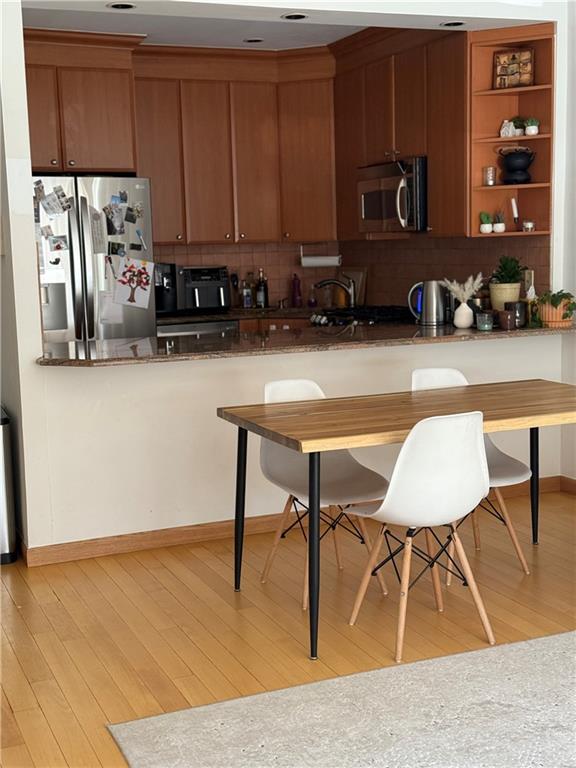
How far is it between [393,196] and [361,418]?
2.82 metres

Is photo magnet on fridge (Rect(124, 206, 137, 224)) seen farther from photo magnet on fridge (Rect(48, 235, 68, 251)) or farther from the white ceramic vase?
the white ceramic vase

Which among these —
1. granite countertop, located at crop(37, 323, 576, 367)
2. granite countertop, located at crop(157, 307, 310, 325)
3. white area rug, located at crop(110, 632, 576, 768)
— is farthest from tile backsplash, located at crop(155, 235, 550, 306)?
white area rug, located at crop(110, 632, 576, 768)

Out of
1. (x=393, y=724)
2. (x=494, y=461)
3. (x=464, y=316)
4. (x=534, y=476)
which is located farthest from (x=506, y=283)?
(x=393, y=724)

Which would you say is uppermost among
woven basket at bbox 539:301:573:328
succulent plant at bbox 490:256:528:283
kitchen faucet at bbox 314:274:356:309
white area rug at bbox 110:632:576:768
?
succulent plant at bbox 490:256:528:283

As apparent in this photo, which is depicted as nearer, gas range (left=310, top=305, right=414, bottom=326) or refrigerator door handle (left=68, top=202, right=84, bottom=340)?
refrigerator door handle (left=68, top=202, right=84, bottom=340)

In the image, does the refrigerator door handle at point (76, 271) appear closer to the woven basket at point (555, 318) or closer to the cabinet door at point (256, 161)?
the cabinet door at point (256, 161)

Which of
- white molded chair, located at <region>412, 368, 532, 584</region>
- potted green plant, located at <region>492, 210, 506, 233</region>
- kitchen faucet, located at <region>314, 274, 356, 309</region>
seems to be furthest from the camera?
kitchen faucet, located at <region>314, 274, 356, 309</region>

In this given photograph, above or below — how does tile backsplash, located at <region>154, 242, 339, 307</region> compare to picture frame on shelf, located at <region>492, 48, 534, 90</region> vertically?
below

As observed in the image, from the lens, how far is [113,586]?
4141mm

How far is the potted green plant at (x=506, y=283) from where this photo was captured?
5.24 meters

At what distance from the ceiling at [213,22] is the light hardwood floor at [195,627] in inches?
95.9

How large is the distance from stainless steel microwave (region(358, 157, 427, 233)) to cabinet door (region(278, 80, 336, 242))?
0.50m

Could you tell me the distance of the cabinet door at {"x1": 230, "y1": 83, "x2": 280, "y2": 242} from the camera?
6934 millimetres

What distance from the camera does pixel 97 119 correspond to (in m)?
6.29
